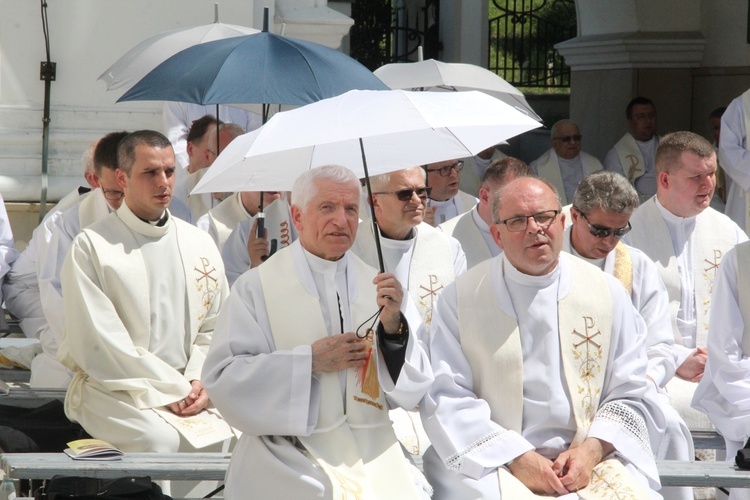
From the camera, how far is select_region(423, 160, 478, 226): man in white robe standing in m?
6.96

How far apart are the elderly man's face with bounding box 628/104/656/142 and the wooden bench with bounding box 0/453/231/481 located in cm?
717

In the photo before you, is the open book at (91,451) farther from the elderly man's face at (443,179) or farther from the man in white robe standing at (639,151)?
the man in white robe standing at (639,151)

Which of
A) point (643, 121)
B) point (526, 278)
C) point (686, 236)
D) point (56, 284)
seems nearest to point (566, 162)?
point (643, 121)

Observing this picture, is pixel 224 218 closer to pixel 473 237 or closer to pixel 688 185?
pixel 473 237

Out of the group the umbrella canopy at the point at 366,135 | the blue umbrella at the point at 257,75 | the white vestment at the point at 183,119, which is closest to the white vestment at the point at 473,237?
the blue umbrella at the point at 257,75

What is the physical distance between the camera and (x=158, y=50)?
7.11 m

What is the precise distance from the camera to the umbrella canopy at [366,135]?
438cm

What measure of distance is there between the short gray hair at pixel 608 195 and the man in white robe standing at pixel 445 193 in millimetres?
1294

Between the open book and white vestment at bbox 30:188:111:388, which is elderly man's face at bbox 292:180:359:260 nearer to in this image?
the open book

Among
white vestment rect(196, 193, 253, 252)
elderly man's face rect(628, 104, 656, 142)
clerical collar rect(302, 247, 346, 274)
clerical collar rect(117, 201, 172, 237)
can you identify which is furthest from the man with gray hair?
clerical collar rect(302, 247, 346, 274)

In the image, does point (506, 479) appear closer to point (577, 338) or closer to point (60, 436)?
point (577, 338)

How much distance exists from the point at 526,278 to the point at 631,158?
6.58 metres

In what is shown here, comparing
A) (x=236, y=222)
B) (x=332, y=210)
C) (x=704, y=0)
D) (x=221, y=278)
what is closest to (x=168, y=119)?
(x=236, y=222)

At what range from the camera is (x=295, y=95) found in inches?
222
